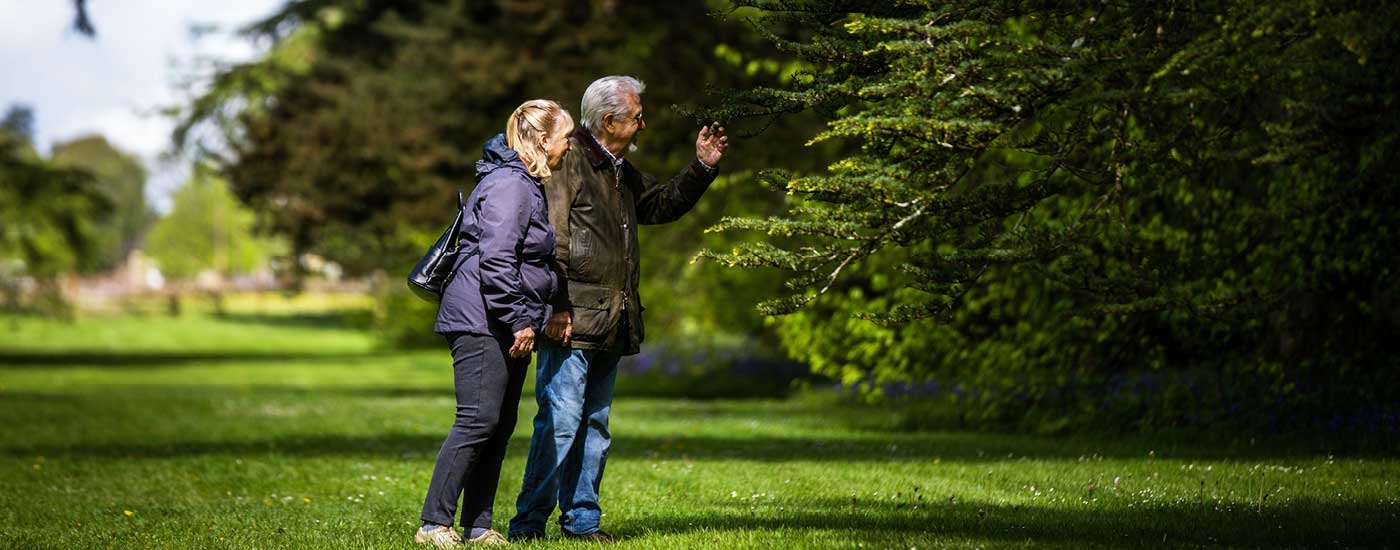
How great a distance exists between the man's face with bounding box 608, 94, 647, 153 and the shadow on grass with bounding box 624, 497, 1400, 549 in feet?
5.75

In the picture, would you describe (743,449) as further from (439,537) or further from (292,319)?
(292,319)

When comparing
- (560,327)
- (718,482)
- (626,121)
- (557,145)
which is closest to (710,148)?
(626,121)

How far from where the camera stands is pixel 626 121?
6.65 m

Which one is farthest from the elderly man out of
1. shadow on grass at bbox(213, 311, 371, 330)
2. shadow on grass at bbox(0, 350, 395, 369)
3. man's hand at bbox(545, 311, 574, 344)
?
shadow on grass at bbox(213, 311, 371, 330)

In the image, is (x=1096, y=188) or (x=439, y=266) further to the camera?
(x=1096, y=188)

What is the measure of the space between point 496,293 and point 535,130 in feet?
2.31

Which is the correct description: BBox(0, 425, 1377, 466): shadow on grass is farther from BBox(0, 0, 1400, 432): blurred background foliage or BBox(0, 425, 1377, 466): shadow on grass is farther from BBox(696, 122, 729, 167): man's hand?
BBox(696, 122, 729, 167): man's hand

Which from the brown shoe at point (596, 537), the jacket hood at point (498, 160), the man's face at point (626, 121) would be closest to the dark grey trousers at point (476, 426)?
the brown shoe at point (596, 537)

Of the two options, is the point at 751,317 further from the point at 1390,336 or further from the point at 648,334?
the point at 1390,336

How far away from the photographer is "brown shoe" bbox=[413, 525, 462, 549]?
670 centimetres

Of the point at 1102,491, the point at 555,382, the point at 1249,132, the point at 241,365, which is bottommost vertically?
the point at 241,365

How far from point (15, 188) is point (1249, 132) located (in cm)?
2265

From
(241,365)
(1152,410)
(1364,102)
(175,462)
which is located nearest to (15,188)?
(241,365)

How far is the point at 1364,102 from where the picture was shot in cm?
990
